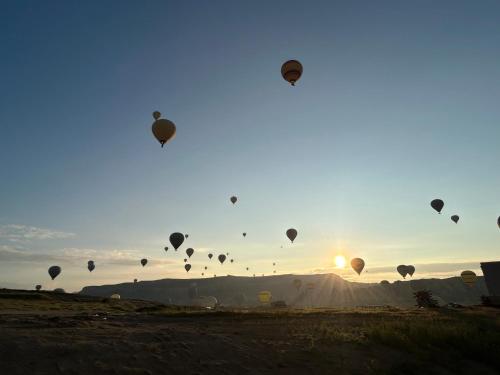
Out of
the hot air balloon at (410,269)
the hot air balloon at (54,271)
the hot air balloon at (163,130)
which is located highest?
the hot air balloon at (163,130)

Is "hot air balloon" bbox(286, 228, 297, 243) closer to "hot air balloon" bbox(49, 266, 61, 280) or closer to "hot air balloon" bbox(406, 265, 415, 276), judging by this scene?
"hot air balloon" bbox(406, 265, 415, 276)

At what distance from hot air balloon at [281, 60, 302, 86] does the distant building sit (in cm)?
3196

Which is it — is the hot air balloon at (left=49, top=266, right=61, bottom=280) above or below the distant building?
Result: above

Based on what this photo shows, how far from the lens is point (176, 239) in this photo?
190 ft

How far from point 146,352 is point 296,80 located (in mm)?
27817

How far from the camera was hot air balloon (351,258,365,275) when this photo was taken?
69.5 meters

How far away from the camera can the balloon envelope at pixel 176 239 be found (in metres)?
57.2

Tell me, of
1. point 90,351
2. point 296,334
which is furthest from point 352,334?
point 90,351

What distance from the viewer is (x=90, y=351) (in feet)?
39.5

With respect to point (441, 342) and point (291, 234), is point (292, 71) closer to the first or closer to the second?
point (441, 342)

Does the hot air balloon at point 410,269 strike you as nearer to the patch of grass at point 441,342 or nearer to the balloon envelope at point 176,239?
the balloon envelope at point 176,239

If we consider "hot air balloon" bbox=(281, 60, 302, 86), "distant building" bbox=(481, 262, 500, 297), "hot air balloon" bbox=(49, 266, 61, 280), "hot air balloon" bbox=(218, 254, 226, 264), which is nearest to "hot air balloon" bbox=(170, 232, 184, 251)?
"hot air balloon" bbox=(281, 60, 302, 86)

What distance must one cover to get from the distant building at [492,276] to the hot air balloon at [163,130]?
38.9 m

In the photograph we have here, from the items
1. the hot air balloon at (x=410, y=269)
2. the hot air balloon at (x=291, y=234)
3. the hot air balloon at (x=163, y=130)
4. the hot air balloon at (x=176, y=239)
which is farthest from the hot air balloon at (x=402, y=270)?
the hot air balloon at (x=163, y=130)
